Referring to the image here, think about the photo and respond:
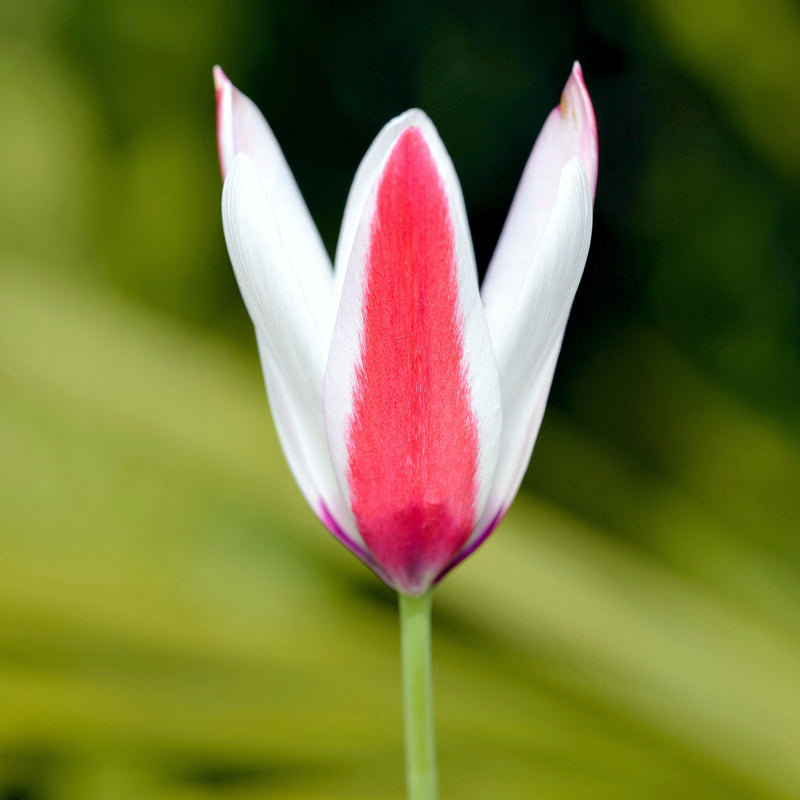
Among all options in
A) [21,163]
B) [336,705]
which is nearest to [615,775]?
[336,705]

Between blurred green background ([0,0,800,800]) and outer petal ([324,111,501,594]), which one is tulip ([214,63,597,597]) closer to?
outer petal ([324,111,501,594])

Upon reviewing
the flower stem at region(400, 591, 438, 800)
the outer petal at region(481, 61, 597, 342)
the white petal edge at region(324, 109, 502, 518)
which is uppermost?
the outer petal at region(481, 61, 597, 342)

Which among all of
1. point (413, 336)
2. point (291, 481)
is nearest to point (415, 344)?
point (413, 336)

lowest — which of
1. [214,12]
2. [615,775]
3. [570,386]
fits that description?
[615,775]

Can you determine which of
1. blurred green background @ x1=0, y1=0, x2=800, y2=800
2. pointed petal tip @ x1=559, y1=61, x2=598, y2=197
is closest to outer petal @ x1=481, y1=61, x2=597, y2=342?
pointed petal tip @ x1=559, y1=61, x2=598, y2=197

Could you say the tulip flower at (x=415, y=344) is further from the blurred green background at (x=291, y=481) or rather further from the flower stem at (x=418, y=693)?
the blurred green background at (x=291, y=481)

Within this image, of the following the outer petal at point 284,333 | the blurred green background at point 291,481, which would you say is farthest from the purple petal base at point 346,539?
the blurred green background at point 291,481

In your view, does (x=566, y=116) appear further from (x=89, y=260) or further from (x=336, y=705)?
(x=89, y=260)
